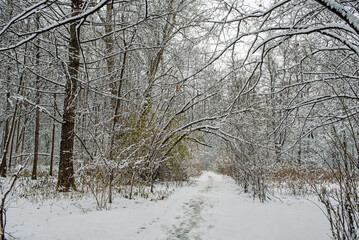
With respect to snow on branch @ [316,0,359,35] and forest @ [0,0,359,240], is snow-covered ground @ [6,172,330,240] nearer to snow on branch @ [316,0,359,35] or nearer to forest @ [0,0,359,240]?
forest @ [0,0,359,240]

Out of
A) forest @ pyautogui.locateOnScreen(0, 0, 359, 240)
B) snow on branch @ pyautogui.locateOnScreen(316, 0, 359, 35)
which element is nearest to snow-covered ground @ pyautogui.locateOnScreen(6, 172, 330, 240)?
forest @ pyautogui.locateOnScreen(0, 0, 359, 240)

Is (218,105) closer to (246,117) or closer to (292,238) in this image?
(246,117)

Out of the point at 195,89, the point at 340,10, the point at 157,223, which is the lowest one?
the point at 157,223

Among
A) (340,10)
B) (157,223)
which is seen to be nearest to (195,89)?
(157,223)

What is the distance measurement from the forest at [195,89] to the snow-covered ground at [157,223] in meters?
0.38

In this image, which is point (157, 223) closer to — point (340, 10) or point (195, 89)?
point (195, 89)

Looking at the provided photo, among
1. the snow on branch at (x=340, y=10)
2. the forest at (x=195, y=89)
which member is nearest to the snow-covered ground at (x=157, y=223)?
the forest at (x=195, y=89)

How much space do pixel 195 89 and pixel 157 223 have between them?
11.4 feet

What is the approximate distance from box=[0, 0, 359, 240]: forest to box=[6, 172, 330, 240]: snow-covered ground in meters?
0.38

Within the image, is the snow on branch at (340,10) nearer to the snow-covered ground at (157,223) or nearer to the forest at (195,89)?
the forest at (195,89)

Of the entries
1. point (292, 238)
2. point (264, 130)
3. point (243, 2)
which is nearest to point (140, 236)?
point (292, 238)

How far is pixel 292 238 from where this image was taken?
298 centimetres

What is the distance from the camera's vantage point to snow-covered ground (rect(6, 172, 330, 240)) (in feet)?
9.83

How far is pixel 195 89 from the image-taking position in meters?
5.55
